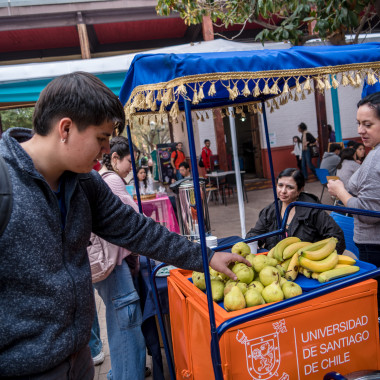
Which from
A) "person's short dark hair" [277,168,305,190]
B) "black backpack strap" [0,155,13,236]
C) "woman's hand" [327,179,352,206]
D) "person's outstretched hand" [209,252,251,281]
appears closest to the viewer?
"black backpack strap" [0,155,13,236]

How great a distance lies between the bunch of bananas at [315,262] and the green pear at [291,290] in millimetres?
177

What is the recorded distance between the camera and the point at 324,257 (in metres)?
2.04

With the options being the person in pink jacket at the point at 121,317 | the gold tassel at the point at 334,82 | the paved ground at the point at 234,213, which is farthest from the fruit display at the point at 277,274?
the paved ground at the point at 234,213

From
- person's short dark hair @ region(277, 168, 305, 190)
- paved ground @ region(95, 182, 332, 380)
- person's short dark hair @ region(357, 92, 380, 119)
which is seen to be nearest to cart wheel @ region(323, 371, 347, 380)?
person's short dark hair @ region(357, 92, 380, 119)

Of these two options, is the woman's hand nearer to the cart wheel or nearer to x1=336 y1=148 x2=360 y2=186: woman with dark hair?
the cart wheel

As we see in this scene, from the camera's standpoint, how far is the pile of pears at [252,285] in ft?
5.70

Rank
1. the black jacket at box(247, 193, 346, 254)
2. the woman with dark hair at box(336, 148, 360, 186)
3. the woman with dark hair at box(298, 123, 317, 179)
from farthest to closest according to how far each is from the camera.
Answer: the woman with dark hair at box(298, 123, 317, 179)
the woman with dark hair at box(336, 148, 360, 186)
the black jacket at box(247, 193, 346, 254)

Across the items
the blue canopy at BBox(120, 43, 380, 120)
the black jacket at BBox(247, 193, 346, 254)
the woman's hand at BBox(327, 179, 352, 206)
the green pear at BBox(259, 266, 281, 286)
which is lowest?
the black jacket at BBox(247, 193, 346, 254)

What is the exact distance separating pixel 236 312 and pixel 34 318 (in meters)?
0.91

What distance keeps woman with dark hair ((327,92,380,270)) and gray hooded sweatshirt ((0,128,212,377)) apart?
1.79 m

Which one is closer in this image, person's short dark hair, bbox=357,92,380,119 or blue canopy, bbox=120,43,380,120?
blue canopy, bbox=120,43,380,120

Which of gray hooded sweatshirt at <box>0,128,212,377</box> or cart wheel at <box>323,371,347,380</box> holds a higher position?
gray hooded sweatshirt at <box>0,128,212,377</box>

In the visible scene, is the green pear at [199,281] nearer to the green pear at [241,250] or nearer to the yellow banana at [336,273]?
the green pear at [241,250]

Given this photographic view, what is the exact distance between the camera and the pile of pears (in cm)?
174
